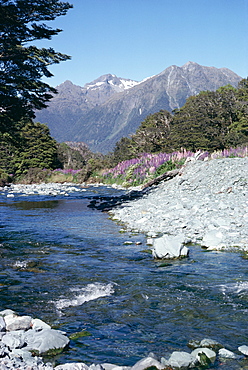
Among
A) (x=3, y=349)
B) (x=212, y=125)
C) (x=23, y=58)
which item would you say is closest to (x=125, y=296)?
(x=3, y=349)

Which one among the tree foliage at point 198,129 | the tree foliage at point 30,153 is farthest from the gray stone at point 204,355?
the tree foliage at point 30,153

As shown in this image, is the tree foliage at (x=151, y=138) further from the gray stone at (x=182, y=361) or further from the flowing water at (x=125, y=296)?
the gray stone at (x=182, y=361)

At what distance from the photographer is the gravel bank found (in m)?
6.94

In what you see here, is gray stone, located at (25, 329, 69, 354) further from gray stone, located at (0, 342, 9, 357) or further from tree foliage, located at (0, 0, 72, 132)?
tree foliage, located at (0, 0, 72, 132)

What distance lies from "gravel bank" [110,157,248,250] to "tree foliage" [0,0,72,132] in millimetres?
5158

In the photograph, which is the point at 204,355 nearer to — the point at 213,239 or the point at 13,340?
the point at 13,340

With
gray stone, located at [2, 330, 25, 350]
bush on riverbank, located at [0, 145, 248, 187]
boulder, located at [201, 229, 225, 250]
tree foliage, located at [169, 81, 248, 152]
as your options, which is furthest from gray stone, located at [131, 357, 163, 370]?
tree foliage, located at [169, 81, 248, 152]

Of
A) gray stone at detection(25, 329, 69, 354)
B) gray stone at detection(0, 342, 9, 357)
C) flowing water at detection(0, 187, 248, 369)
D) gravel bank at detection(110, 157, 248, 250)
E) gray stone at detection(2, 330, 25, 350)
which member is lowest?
flowing water at detection(0, 187, 248, 369)

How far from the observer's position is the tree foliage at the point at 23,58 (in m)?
12.1

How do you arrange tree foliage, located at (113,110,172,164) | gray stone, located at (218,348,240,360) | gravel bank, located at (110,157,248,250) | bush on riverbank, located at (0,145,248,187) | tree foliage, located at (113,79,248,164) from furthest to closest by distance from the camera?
tree foliage, located at (113,110,172,164) < tree foliage, located at (113,79,248,164) < bush on riverbank, located at (0,145,248,187) < gravel bank, located at (110,157,248,250) < gray stone, located at (218,348,240,360)

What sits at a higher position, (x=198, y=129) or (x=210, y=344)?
(x=198, y=129)

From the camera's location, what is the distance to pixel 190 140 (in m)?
35.5

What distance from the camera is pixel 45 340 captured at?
2.86 m

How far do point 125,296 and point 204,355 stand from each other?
1539 mm
